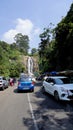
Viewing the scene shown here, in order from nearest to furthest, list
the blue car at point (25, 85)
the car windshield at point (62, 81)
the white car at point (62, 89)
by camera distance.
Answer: the white car at point (62, 89) < the car windshield at point (62, 81) < the blue car at point (25, 85)

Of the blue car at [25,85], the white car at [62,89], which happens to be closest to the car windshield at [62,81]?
the white car at [62,89]

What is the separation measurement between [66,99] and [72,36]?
61.1ft

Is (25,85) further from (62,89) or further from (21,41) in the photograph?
(21,41)

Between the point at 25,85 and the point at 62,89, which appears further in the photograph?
the point at 25,85

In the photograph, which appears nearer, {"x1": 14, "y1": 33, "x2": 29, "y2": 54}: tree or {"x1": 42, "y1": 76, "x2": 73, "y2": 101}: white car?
{"x1": 42, "y1": 76, "x2": 73, "y2": 101}: white car

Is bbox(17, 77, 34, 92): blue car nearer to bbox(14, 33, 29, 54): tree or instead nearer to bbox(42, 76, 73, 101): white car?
bbox(42, 76, 73, 101): white car

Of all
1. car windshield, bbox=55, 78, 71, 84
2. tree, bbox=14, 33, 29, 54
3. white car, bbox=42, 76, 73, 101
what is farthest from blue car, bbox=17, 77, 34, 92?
tree, bbox=14, 33, 29, 54

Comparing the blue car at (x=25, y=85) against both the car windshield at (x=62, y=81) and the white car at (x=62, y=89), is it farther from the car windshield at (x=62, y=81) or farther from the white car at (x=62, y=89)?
the car windshield at (x=62, y=81)

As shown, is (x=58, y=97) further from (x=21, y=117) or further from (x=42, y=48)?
(x=42, y=48)

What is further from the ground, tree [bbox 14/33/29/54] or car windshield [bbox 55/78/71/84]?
tree [bbox 14/33/29/54]

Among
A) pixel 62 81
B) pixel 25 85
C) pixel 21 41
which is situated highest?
pixel 21 41

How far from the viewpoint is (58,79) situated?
19.0 metres

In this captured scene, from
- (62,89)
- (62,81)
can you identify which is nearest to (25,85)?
(62,81)

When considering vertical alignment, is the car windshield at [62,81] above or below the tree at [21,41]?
below
